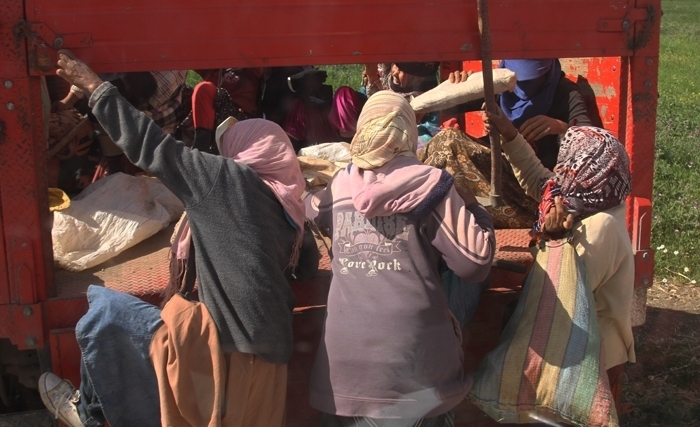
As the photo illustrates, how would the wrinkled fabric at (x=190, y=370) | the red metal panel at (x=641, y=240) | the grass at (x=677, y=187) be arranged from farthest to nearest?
1. the grass at (x=677, y=187)
2. the red metal panel at (x=641, y=240)
3. the wrinkled fabric at (x=190, y=370)

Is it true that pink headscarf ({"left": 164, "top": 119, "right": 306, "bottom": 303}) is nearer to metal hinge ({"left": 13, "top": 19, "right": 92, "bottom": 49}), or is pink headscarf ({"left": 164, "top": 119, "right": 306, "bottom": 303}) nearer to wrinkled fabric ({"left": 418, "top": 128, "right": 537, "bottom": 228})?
metal hinge ({"left": 13, "top": 19, "right": 92, "bottom": 49})

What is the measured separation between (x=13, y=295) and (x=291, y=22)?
1.38m

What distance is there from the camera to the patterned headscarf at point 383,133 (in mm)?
2633

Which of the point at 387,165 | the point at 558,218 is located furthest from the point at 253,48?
the point at 558,218

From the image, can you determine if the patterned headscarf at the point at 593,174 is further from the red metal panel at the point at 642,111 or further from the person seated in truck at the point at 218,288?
the person seated in truck at the point at 218,288

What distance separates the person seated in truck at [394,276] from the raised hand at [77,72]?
0.89 metres

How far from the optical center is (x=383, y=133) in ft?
8.61

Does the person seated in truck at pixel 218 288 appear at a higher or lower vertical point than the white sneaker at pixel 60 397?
higher

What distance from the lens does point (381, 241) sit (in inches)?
104

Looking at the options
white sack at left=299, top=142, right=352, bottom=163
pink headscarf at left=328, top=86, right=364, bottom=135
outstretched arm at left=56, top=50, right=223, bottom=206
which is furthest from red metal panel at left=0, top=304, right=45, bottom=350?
pink headscarf at left=328, top=86, right=364, bottom=135

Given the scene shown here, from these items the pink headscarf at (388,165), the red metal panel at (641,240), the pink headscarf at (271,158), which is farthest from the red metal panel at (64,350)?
the red metal panel at (641,240)

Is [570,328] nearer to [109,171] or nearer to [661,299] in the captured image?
[109,171]

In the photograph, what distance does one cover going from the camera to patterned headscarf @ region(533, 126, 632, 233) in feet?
9.41

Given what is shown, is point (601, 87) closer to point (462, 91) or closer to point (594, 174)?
point (462, 91)
